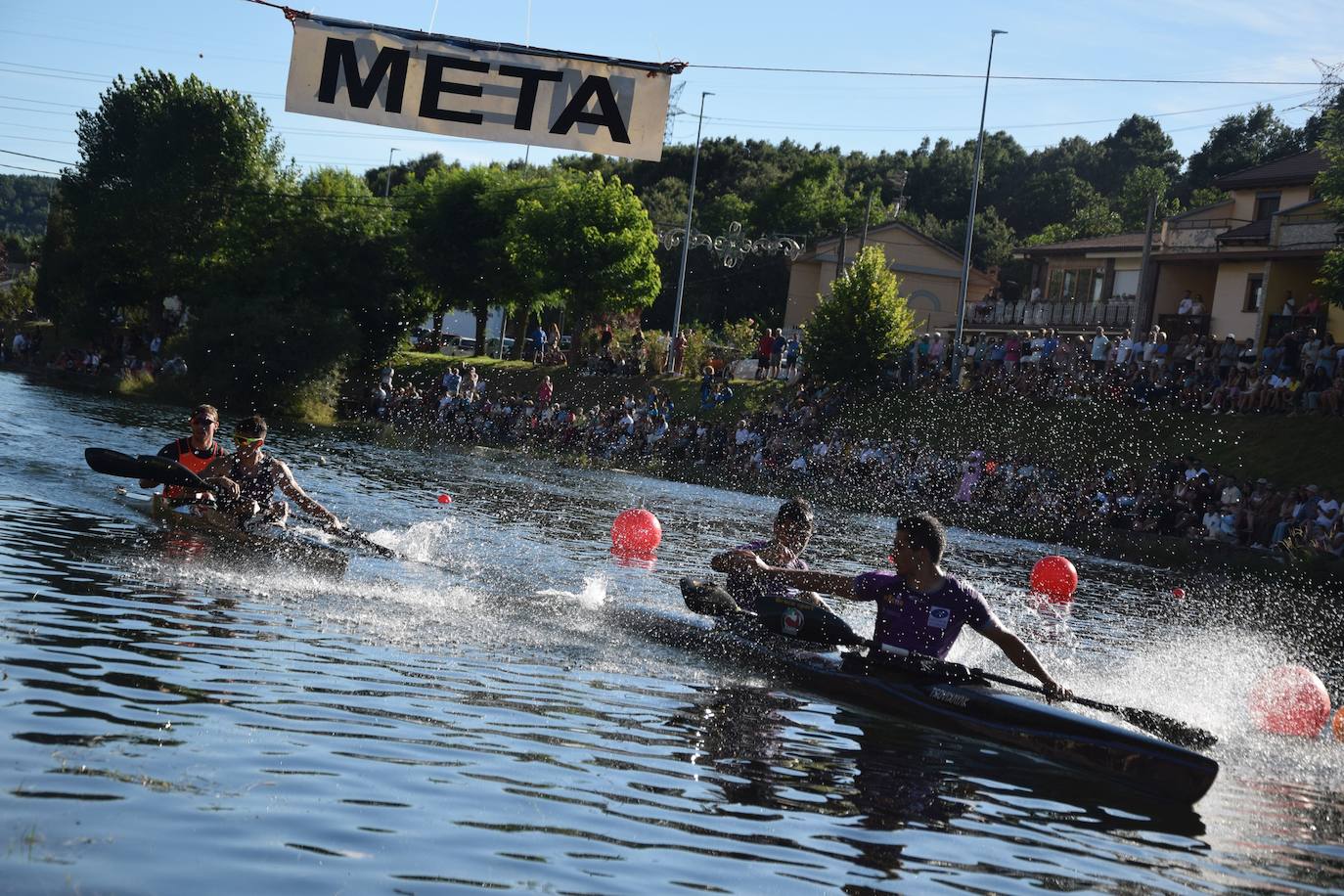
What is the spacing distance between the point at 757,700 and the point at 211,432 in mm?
8120

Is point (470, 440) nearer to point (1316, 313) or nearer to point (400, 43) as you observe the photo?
point (1316, 313)

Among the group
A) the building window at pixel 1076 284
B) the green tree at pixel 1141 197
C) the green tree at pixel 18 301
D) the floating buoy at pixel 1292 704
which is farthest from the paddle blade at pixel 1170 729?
the green tree at pixel 1141 197

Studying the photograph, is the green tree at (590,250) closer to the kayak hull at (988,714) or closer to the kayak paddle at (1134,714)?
the kayak hull at (988,714)

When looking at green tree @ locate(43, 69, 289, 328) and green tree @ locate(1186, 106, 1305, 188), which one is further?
green tree @ locate(1186, 106, 1305, 188)

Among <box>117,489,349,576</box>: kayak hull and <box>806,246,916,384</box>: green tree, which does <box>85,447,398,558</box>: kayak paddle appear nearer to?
<box>117,489,349,576</box>: kayak hull

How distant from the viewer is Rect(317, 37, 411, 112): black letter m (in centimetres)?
1100

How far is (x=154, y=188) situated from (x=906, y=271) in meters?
33.7

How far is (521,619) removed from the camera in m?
12.0

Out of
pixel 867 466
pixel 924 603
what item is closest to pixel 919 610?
pixel 924 603

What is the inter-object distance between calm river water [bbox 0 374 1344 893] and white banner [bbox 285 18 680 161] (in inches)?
159

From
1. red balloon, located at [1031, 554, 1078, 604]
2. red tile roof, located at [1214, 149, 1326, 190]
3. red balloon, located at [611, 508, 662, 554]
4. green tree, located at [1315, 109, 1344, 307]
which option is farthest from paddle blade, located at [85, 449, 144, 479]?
red tile roof, located at [1214, 149, 1326, 190]

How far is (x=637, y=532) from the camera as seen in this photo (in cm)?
1777

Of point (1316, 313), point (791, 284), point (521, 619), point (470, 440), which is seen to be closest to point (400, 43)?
point (521, 619)

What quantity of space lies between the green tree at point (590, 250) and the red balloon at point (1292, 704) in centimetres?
4637
